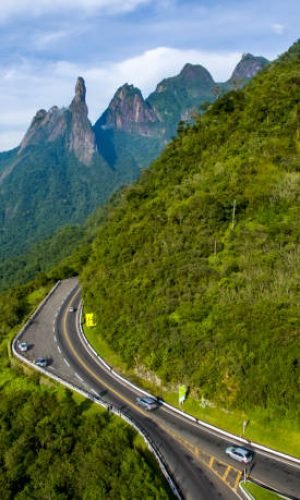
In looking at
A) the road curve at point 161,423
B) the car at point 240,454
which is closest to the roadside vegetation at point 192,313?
the road curve at point 161,423

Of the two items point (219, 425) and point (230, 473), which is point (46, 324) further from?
point (230, 473)

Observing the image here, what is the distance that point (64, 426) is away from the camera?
44.2 meters

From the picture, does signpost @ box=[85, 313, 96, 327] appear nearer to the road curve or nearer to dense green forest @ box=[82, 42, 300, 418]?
dense green forest @ box=[82, 42, 300, 418]

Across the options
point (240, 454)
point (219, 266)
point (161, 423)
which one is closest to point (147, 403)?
point (161, 423)

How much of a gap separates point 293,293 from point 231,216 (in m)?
17.6

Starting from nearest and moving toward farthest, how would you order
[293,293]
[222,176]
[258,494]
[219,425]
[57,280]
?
[258,494], [219,425], [293,293], [222,176], [57,280]

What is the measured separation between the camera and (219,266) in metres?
54.0

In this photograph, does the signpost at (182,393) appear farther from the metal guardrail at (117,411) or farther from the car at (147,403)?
the metal guardrail at (117,411)

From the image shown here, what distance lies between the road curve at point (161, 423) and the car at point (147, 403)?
549 millimetres

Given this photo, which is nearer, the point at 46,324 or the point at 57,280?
the point at 46,324

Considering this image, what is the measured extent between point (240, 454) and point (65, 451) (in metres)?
16.0

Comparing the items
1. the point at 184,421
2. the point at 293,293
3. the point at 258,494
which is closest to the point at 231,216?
the point at 293,293

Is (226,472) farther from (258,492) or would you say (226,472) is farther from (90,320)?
(90,320)

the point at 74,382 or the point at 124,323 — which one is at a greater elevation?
the point at 124,323
